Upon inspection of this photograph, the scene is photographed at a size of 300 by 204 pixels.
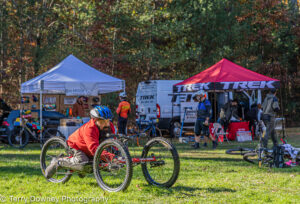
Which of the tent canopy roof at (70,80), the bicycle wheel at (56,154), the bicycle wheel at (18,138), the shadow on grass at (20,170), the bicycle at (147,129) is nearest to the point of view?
the bicycle wheel at (56,154)

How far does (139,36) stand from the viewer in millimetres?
23844

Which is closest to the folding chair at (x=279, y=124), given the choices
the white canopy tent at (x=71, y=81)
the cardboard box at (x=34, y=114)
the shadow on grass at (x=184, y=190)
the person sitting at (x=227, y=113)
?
the person sitting at (x=227, y=113)

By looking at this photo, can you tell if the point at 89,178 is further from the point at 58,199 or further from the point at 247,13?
the point at 247,13

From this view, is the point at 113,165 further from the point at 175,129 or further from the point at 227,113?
the point at 175,129

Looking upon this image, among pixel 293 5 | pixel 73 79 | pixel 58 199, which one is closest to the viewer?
pixel 58 199

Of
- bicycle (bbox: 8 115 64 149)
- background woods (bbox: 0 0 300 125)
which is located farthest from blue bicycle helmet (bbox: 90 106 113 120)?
background woods (bbox: 0 0 300 125)

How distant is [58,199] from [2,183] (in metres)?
1.86

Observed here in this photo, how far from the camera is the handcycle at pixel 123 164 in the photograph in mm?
5805

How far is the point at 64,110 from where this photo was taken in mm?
18953

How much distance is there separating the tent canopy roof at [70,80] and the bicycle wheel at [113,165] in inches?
328

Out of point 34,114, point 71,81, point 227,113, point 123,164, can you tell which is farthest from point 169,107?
point 123,164

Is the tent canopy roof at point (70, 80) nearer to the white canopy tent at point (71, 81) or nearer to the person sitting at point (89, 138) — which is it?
the white canopy tent at point (71, 81)

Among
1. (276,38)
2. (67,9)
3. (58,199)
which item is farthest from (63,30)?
(58,199)

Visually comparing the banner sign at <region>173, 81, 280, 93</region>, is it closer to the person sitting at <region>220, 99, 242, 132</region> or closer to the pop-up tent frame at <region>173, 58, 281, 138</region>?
the pop-up tent frame at <region>173, 58, 281, 138</region>
